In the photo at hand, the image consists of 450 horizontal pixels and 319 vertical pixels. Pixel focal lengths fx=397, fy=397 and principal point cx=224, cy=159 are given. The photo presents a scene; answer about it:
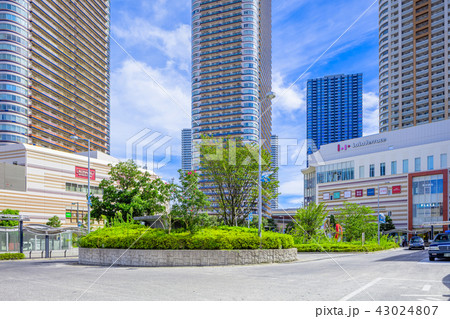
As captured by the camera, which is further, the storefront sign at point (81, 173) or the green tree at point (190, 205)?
the storefront sign at point (81, 173)

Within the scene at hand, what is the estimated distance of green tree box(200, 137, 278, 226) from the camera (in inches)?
980

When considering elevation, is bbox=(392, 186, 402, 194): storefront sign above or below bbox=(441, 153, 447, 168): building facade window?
below

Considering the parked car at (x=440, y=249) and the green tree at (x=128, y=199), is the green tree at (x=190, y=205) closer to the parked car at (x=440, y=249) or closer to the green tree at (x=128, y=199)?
the green tree at (x=128, y=199)

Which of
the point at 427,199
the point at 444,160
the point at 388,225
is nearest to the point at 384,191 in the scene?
the point at 388,225

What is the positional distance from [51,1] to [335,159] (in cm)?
8460

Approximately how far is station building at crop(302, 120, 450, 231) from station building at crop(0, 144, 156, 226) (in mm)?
54368

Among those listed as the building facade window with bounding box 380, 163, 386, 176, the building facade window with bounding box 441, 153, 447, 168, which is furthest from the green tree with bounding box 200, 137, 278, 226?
the building facade window with bounding box 380, 163, 386, 176

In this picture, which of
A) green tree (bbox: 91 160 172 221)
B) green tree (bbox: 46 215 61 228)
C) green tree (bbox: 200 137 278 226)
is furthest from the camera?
green tree (bbox: 46 215 61 228)

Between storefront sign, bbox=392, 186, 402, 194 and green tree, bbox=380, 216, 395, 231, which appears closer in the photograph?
green tree, bbox=380, 216, 395, 231

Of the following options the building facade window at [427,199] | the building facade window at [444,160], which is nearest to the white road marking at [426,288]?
the building facade window at [427,199]

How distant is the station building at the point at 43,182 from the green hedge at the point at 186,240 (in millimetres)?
44241

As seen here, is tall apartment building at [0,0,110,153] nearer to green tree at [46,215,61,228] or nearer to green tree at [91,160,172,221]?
green tree at [46,215,61,228]

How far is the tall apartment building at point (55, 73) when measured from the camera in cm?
9000

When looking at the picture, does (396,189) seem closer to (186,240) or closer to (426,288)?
(186,240)
